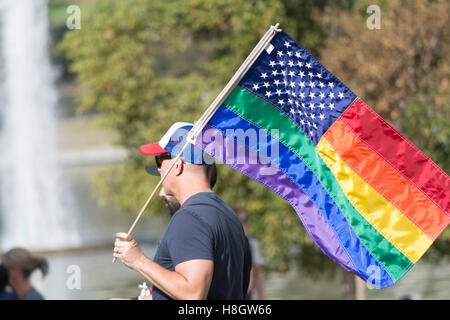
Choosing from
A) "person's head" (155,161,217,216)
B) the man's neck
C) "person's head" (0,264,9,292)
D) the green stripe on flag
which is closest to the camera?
the man's neck

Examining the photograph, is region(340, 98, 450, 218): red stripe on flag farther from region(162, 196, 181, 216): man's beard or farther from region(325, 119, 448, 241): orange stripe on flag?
region(162, 196, 181, 216): man's beard

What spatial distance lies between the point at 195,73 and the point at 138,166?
139cm

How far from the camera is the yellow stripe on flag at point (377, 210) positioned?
4.06 m

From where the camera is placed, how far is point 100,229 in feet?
67.7

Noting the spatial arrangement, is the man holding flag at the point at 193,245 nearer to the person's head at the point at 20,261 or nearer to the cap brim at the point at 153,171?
the cap brim at the point at 153,171

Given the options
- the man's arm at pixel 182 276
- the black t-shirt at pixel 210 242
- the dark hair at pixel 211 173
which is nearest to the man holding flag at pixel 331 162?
the dark hair at pixel 211 173

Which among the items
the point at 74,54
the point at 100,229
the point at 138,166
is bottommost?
the point at 100,229

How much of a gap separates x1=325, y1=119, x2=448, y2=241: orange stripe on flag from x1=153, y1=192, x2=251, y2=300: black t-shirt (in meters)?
0.99

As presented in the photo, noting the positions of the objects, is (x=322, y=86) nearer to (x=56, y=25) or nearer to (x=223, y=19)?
(x=223, y=19)

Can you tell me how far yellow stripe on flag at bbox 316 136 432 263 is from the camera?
13.3 feet

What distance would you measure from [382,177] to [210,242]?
1368 mm

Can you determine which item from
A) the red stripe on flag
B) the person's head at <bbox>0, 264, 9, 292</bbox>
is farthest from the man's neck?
the person's head at <bbox>0, 264, 9, 292</bbox>

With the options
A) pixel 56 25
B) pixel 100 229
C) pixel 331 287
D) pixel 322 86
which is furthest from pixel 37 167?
pixel 56 25

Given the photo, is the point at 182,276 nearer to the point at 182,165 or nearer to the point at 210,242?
the point at 210,242
